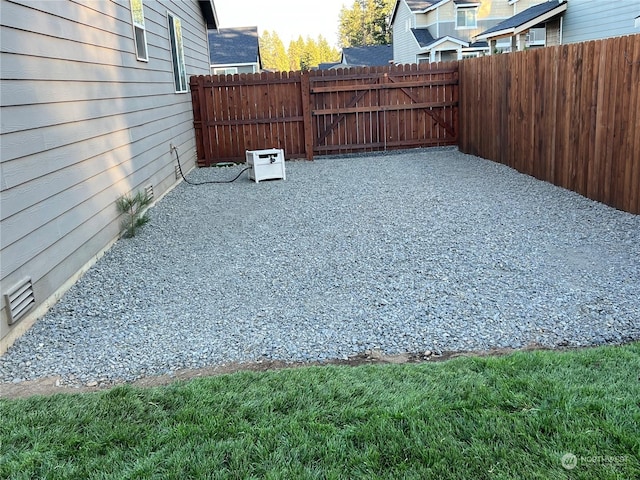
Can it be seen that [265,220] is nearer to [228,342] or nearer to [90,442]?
[228,342]

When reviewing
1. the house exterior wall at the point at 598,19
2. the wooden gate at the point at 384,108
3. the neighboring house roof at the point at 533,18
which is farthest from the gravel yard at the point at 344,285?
the neighboring house roof at the point at 533,18

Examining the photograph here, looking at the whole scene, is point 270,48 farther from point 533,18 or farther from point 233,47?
point 533,18

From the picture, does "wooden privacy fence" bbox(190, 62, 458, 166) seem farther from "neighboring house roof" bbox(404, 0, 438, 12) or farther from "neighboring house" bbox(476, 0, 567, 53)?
"neighboring house roof" bbox(404, 0, 438, 12)

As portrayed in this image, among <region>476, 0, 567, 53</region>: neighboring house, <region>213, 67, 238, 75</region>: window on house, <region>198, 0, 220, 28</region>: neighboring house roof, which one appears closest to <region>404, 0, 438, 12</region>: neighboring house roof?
<region>213, 67, 238, 75</region>: window on house

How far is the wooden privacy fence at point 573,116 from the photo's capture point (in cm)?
562

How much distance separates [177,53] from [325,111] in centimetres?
309

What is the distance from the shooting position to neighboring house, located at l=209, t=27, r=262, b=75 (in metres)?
26.4

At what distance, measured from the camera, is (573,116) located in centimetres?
659

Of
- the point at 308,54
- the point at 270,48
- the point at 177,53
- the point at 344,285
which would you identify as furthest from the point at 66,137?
the point at 270,48

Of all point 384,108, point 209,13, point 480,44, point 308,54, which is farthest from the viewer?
point 308,54

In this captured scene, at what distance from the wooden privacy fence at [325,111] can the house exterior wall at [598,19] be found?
444 centimetres

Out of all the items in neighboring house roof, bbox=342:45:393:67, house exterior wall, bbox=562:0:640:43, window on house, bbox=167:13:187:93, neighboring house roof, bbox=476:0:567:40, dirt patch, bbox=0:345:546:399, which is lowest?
dirt patch, bbox=0:345:546:399

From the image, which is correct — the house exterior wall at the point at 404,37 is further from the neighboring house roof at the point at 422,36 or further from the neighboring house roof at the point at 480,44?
the neighboring house roof at the point at 480,44

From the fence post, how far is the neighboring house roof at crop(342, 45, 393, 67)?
23965 millimetres
